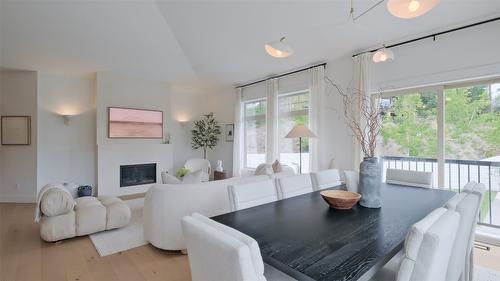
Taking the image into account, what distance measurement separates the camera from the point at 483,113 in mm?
3008

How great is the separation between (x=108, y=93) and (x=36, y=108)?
1412 mm

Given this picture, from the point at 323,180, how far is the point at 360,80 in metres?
2.28

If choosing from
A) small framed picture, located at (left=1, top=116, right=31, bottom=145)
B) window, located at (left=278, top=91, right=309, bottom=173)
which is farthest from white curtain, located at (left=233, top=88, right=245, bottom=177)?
small framed picture, located at (left=1, top=116, right=31, bottom=145)

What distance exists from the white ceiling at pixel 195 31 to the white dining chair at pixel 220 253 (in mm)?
3337

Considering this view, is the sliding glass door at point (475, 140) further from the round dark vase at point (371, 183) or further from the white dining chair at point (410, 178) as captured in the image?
the round dark vase at point (371, 183)

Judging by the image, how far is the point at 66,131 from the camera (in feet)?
17.0

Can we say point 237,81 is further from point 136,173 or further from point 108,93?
point 136,173

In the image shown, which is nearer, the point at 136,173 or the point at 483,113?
the point at 483,113

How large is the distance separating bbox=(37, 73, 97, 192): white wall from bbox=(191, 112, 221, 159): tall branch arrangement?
258 centimetres

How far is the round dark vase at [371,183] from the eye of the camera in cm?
176

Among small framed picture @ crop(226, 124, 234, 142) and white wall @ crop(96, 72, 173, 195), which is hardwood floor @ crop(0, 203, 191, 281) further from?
small framed picture @ crop(226, 124, 234, 142)

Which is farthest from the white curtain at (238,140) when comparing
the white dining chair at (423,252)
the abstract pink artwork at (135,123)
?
the white dining chair at (423,252)

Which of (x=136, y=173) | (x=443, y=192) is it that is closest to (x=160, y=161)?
(x=136, y=173)

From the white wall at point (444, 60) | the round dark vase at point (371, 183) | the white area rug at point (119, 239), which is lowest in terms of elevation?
the white area rug at point (119, 239)
